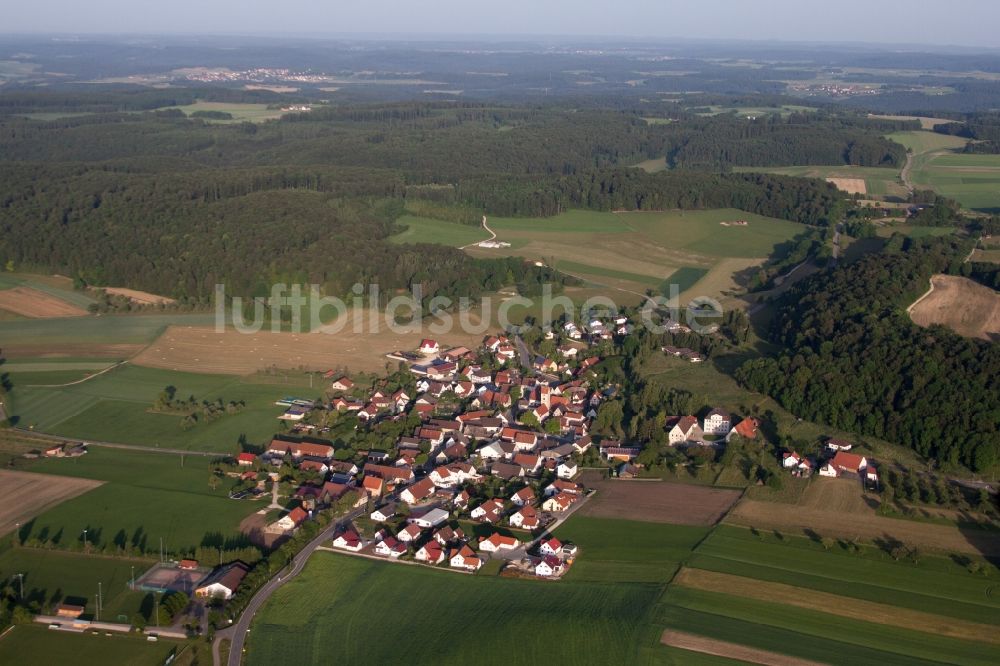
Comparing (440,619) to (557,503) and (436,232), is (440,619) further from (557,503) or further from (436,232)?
(436,232)

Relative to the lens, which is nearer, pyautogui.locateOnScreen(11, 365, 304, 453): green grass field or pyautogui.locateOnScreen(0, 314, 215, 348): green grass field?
pyautogui.locateOnScreen(11, 365, 304, 453): green grass field

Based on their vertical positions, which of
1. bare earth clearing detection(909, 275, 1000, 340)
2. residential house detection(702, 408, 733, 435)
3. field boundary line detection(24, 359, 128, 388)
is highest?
bare earth clearing detection(909, 275, 1000, 340)

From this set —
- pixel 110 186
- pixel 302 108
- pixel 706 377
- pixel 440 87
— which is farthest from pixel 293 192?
pixel 440 87

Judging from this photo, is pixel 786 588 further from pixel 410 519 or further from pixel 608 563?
pixel 410 519

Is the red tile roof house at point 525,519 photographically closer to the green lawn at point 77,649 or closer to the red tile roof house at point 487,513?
the red tile roof house at point 487,513

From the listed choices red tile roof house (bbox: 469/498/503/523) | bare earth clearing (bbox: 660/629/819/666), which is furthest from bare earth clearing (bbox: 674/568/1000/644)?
red tile roof house (bbox: 469/498/503/523)

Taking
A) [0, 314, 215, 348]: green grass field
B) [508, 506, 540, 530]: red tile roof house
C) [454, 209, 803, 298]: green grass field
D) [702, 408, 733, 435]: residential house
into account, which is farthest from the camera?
[454, 209, 803, 298]: green grass field

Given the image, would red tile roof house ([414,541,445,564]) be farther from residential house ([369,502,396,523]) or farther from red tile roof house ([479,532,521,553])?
residential house ([369,502,396,523])

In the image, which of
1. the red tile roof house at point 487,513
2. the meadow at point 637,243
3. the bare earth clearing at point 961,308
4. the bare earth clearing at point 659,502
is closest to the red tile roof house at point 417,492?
the red tile roof house at point 487,513

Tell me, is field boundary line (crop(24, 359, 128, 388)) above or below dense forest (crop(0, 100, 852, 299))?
below
